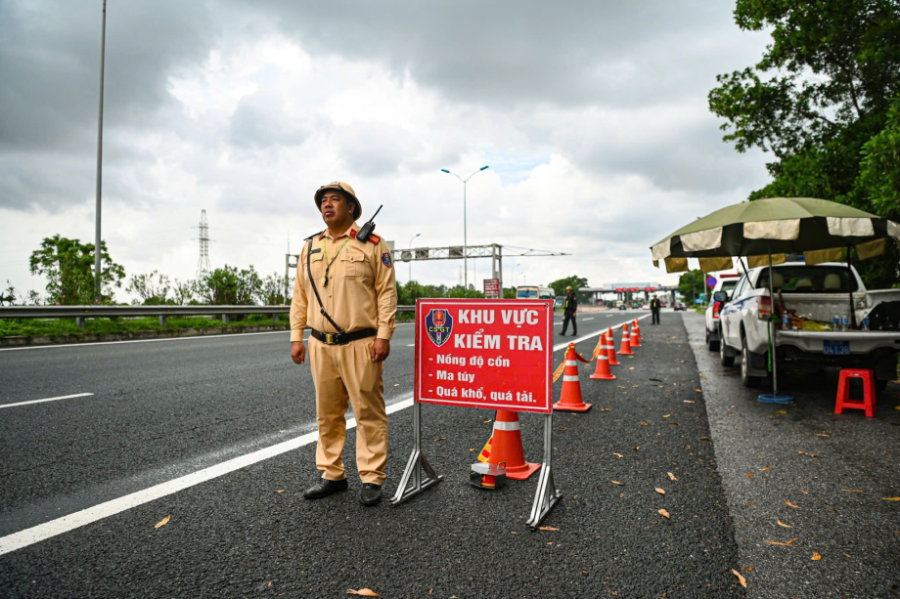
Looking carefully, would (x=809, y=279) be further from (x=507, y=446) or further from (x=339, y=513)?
(x=339, y=513)

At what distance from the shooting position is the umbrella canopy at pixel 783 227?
688 centimetres

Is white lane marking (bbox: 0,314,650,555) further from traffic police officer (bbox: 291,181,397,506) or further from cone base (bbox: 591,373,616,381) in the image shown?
cone base (bbox: 591,373,616,381)

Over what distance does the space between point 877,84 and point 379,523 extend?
16888 mm

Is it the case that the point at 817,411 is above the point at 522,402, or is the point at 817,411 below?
below

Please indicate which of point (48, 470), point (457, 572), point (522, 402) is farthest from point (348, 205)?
point (48, 470)

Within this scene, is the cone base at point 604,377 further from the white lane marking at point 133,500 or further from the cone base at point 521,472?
the white lane marking at point 133,500

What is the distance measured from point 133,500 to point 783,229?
23.1 feet

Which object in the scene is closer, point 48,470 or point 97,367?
point 48,470

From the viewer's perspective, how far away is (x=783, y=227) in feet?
22.4

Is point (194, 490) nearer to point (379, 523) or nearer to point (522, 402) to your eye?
point (379, 523)

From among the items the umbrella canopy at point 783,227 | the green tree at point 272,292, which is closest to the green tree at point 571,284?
the green tree at point 272,292

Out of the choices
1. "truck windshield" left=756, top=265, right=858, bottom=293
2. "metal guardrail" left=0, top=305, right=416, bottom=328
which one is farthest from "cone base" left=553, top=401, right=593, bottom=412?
"metal guardrail" left=0, top=305, right=416, bottom=328

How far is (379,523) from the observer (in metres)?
3.35

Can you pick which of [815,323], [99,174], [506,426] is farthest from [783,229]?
[99,174]
